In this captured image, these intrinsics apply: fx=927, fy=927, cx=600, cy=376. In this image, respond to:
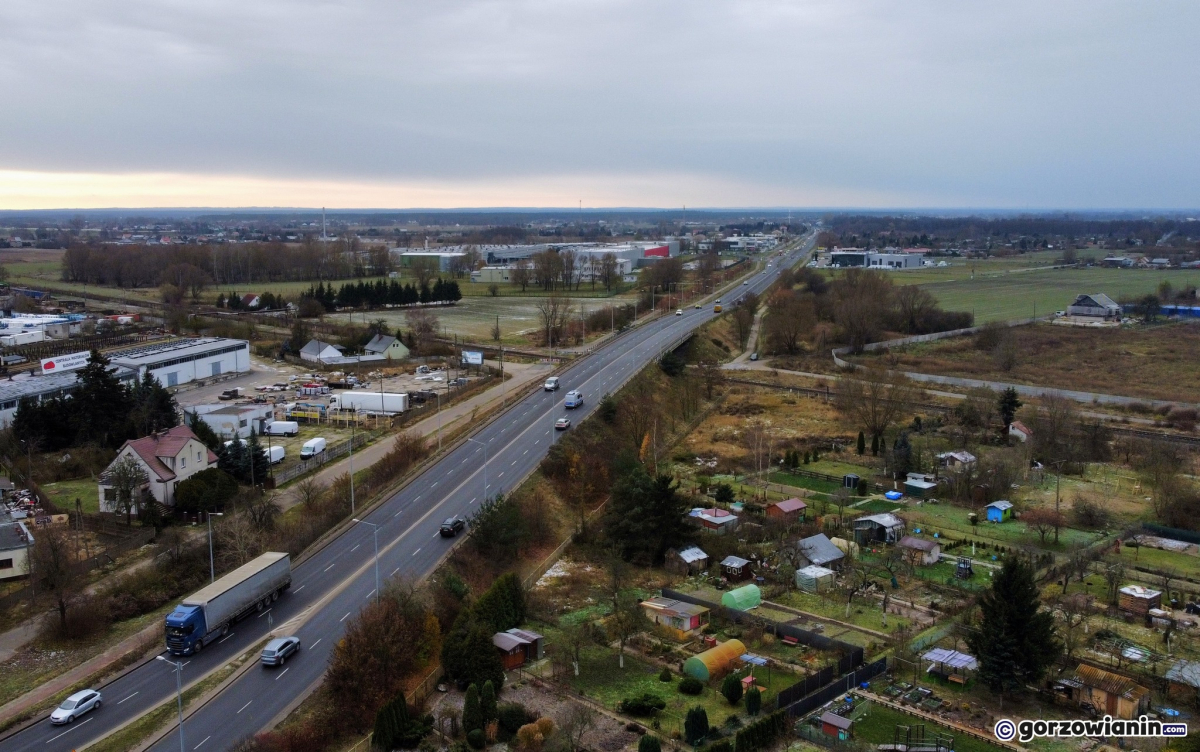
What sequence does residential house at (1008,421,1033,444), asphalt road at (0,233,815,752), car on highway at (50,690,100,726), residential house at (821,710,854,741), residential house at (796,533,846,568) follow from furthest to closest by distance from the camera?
1. residential house at (1008,421,1033,444)
2. residential house at (796,533,846,568)
3. car on highway at (50,690,100,726)
4. asphalt road at (0,233,815,752)
5. residential house at (821,710,854,741)

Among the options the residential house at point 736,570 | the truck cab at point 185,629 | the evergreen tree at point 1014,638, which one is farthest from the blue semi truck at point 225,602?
the evergreen tree at point 1014,638

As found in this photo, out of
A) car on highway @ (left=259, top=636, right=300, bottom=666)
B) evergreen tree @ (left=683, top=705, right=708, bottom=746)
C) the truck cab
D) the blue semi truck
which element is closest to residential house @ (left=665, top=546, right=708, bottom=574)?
evergreen tree @ (left=683, top=705, right=708, bottom=746)

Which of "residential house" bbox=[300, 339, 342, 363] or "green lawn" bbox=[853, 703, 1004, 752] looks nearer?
"green lawn" bbox=[853, 703, 1004, 752]

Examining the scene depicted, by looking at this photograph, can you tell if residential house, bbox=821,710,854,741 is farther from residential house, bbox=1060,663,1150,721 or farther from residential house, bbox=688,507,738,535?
residential house, bbox=688,507,738,535

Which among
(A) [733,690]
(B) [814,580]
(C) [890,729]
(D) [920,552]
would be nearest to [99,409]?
(B) [814,580]

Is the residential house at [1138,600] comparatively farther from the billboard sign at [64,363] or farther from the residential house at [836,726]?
the billboard sign at [64,363]

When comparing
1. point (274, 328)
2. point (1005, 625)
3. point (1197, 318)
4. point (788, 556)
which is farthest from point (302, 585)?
point (1197, 318)

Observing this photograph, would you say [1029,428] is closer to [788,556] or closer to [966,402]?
[966,402]
